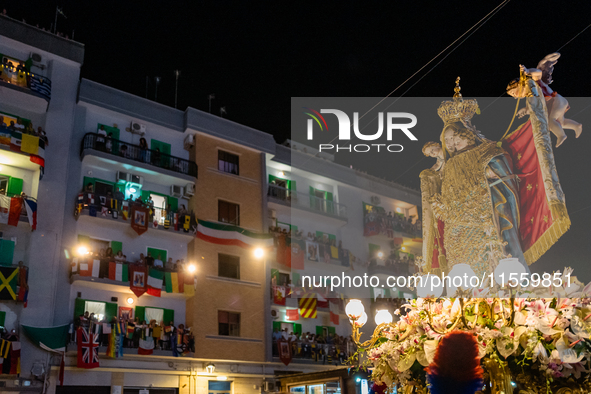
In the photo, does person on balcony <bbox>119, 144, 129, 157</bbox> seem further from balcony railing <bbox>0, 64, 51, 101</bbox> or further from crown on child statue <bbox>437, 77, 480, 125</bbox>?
crown on child statue <bbox>437, 77, 480, 125</bbox>

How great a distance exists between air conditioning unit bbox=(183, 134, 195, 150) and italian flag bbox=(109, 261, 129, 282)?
598cm

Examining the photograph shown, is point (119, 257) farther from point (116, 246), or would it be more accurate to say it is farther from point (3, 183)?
point (3, 183)

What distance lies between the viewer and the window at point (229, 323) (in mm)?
20422

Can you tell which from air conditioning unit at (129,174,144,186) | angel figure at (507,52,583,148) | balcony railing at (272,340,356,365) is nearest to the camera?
angel figure at (507,52,583,148)

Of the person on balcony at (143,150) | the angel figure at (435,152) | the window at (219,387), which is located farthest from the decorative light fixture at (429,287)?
the person on balcony at (143,150)

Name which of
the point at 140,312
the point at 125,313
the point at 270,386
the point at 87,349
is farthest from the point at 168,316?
the point at 270,386

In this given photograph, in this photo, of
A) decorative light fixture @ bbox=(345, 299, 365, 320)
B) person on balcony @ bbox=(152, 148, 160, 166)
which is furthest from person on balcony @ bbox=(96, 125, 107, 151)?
decorative light fixture @ bbox=(345, 299, 365, 320)

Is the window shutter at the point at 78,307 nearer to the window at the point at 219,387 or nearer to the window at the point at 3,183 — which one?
the window at the point at 3,183

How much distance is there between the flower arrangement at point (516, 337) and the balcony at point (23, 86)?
55.7 ft

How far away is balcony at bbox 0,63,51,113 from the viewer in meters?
17.8

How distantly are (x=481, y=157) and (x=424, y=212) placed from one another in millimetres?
1066

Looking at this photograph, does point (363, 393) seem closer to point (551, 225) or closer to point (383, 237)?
point (551, 225)

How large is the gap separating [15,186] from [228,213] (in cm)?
783

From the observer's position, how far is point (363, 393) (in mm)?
13875
